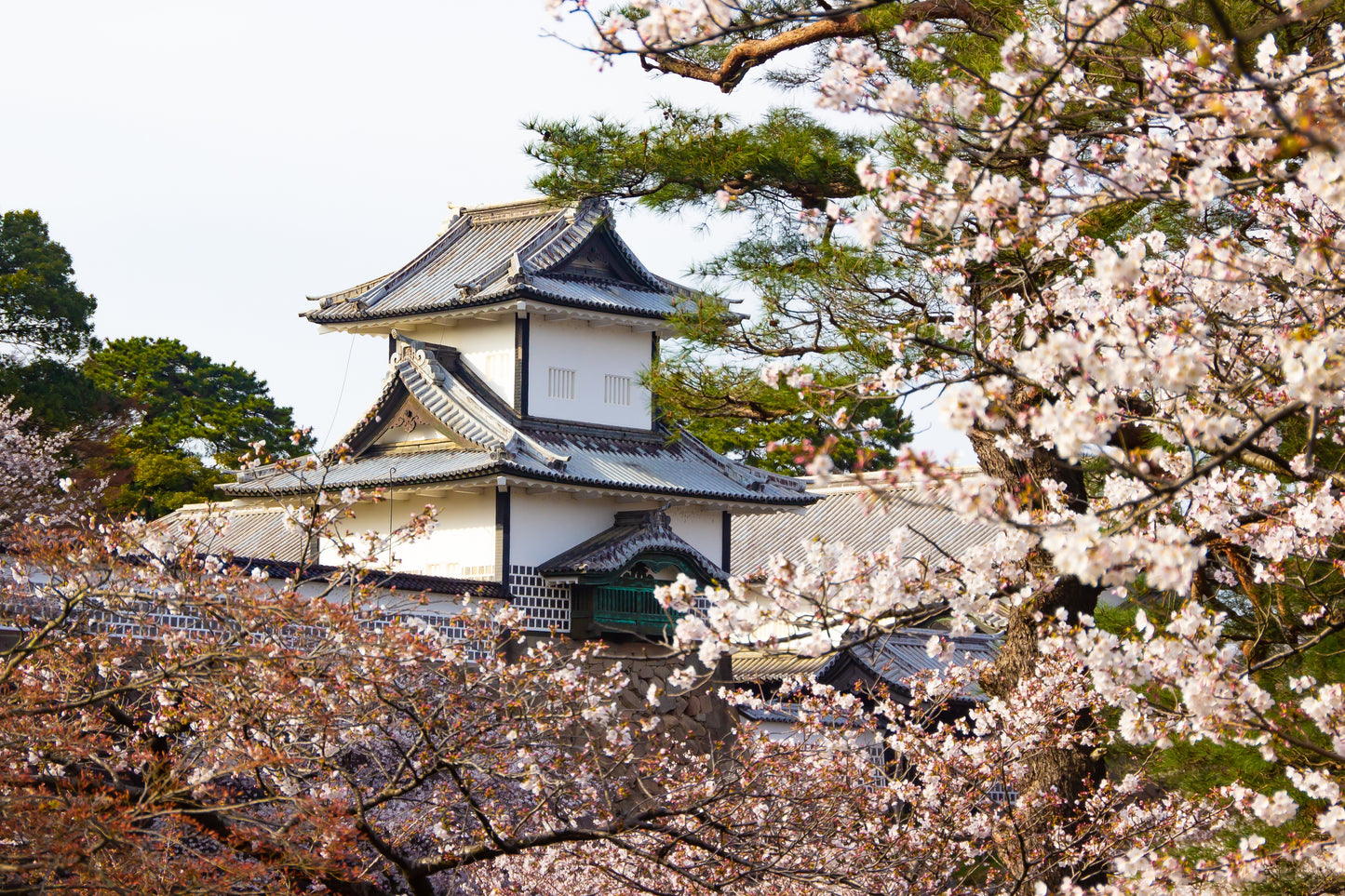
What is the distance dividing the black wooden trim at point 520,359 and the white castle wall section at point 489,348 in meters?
0.11

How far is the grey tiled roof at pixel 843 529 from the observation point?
23.6 m

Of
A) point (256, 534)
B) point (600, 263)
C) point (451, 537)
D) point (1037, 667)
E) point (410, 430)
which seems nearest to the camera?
point (1037, 667)

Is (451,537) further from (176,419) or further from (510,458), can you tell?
(176,419)

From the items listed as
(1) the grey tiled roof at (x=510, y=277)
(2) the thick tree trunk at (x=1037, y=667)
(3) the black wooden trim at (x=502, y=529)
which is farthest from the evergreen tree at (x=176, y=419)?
(2) the thick tree trunk at (x=1037, y=667)

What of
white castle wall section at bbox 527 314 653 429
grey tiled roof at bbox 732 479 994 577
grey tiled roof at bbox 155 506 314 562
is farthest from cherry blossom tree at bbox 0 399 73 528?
grey tiled roof at bbox 732 479 994 577

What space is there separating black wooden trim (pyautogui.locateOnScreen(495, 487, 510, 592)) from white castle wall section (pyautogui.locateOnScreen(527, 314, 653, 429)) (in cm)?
155

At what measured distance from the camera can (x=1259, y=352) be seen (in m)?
5.43

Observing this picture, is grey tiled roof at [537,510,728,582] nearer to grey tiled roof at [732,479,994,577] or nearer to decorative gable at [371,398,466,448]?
decorative gable at [371,398,466,448]

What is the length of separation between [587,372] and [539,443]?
1.77m

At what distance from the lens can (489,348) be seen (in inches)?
685

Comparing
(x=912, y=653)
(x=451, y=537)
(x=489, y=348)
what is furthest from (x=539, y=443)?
(x=912, y=653)

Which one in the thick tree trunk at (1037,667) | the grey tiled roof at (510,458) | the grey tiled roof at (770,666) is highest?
the grey tiled roof at (510,458)

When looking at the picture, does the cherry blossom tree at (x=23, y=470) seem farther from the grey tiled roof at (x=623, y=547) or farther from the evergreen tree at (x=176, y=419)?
the grey tiled roof at (x=623, y=547)

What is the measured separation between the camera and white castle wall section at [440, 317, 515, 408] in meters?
17.1
